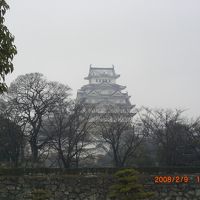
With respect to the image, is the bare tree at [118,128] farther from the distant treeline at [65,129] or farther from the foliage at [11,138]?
the foliage at [11,138]

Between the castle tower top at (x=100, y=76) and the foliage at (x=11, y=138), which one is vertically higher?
the castle tower top at (x=100, y=76)

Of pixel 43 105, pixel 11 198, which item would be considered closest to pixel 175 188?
pixel 11 198

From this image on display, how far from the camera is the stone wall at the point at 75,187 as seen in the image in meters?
18.3

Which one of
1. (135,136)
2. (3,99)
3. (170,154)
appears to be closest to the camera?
(3,99)

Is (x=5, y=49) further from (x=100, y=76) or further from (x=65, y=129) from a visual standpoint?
(x=100, y=76)

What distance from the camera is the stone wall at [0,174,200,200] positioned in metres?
18.3

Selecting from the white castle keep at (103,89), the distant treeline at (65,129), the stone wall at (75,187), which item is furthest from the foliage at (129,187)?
the white castle keep at (103,89)

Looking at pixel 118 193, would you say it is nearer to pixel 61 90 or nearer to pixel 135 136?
pixel 61 90

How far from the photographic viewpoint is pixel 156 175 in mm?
19125

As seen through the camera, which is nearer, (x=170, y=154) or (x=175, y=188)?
(x=175, y=188)

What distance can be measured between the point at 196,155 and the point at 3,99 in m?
16.4

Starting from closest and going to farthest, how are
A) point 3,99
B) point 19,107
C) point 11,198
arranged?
point 11,198, point 19,107, point 3,99

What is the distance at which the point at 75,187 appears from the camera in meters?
18.5

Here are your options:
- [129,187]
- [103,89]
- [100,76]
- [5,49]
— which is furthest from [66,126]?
[100,76]
